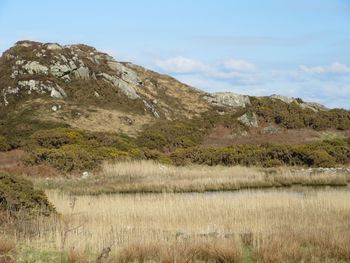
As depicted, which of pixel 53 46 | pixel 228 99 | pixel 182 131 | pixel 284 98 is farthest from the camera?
pixel 284 98

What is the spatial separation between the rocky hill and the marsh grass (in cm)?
543

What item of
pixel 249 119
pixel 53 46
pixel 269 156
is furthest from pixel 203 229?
pixel 53 46

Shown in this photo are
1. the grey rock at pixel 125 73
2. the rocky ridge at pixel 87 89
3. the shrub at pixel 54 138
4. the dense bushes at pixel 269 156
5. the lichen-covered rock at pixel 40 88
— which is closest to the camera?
the dense bushes at pixel 269 156

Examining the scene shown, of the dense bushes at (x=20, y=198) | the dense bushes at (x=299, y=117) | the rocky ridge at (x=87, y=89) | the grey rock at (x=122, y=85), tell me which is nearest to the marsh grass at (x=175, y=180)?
the dense bushes at (x=20, y=198)

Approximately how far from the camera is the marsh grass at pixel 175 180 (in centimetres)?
2161

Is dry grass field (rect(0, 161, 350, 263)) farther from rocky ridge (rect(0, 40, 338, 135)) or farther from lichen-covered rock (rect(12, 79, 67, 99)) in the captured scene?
lichen-covered rock (rect(12, 79, 67, 99))

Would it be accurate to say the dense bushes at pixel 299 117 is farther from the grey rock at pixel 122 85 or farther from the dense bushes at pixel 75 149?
the dense bushes at pixel 75 149

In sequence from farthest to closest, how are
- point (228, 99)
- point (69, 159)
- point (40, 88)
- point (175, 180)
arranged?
point (228, 99)
point (40, 88)
point (69, 159)
point (175, 180)

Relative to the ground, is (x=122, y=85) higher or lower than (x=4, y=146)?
higher

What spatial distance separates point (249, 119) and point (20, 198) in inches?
1503

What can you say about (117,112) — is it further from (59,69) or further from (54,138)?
(54,138)

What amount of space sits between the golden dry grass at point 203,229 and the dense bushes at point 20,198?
719 mm

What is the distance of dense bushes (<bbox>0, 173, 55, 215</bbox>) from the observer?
11986 millimetres

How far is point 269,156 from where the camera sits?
102 feet
